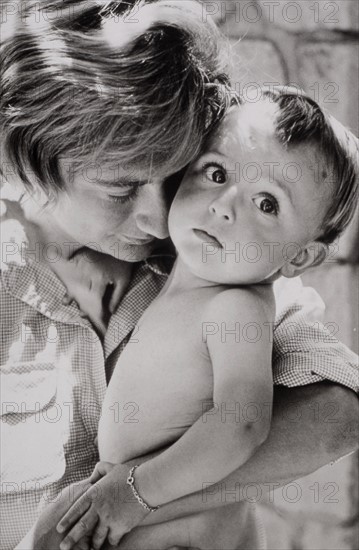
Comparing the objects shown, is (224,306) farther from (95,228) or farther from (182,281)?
(95,228)

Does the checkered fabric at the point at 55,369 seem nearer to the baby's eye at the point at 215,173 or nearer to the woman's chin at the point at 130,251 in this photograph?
the woman's chin at the point at 130,251

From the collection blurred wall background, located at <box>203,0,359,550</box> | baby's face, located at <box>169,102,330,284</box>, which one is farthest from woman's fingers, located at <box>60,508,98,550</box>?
baby's face, located at <box>169,102,330,284</box>

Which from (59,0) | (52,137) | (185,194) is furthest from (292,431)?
(59,0)

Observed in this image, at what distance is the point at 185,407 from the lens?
108cm

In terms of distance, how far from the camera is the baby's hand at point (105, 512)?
3.49 ft

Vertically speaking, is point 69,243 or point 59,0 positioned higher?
point 59,0

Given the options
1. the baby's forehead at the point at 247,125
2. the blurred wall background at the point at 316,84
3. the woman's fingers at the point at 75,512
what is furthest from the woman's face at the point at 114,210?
the woman's fingers at the point at 75,512

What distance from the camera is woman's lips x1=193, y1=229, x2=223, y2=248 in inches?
42.5

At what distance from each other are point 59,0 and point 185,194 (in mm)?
329

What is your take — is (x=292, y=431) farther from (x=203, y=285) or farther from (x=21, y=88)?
(x=21, y=88)

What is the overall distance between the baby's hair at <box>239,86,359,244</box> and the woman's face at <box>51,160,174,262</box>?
0.63ft

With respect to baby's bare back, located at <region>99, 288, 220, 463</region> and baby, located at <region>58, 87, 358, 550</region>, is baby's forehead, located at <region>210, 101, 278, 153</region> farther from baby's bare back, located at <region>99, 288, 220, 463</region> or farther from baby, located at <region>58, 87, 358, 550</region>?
baby's bare back, located at <region>99, 288, 220, 463</region>

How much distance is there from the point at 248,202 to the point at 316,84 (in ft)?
0.80

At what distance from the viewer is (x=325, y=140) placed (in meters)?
1.05
